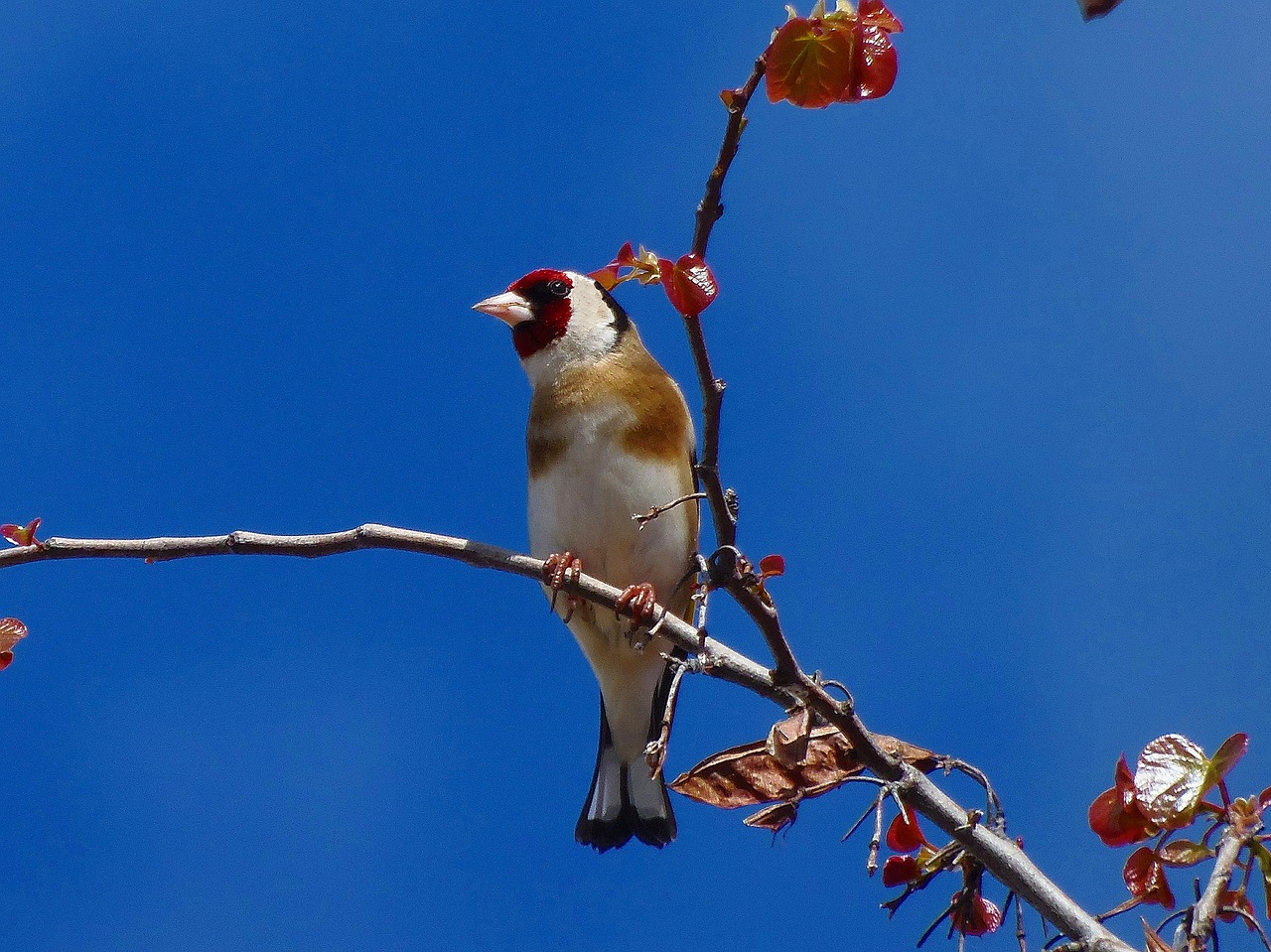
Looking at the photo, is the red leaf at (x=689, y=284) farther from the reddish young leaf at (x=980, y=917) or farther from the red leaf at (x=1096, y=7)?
the reddish young leaf at (x=980, y=917)

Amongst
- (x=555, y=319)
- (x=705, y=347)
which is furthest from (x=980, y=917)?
(x=555, y=319)

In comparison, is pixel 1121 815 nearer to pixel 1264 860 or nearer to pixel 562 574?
pixel 1264 860

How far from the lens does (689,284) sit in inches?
75.4

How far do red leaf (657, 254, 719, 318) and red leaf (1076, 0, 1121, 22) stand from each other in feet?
3.56

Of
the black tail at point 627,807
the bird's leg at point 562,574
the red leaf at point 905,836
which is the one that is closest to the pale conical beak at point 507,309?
the bird's leg at point 562,574

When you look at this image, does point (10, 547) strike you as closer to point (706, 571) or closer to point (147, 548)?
point (147, 548)

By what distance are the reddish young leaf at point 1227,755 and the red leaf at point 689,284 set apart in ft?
3.64

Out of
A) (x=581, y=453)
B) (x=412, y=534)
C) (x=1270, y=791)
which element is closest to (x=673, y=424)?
(x=581, y=453)

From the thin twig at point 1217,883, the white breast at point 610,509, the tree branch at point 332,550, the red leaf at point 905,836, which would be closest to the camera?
the thin twig at point 1217,883

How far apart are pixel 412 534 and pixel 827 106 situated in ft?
3.81

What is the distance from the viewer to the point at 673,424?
3.92 metres

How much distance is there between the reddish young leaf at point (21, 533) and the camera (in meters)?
2.40

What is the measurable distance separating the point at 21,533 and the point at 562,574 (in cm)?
107

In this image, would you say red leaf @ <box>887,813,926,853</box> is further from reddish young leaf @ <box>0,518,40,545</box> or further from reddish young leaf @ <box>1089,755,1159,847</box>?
reddish young leaf @ <box>0,518,40,545</box>
